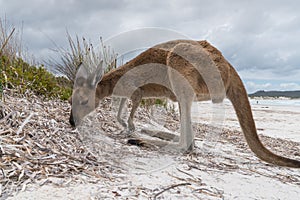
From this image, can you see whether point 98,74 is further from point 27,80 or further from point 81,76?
point 27,80

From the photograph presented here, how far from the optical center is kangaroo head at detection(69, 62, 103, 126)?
314 cm

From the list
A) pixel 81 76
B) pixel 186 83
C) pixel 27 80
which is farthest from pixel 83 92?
pixel 186 83

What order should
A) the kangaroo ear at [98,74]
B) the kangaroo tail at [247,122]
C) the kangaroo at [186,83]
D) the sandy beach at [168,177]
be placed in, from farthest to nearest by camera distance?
1. the kangaroo ear at [98,74]
2. the kangaroo at [186,83]
3. the kangaroo tail at [247,122]
4. the sandy beach at [168,177]

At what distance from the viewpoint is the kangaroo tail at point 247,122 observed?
2459 millimetres

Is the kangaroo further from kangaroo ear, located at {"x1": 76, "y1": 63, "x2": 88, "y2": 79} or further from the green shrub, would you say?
the green shrub

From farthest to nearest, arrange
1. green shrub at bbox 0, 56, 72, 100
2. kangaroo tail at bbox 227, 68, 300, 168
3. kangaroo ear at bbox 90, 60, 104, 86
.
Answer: green shrub at bbox 0, 56, 72, 100 → kangaroo ear at bbox 90, 60, 104, 86 → kangaroo tail at bbox 227, 68, 300, 168

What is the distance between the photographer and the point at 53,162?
5.97 ft

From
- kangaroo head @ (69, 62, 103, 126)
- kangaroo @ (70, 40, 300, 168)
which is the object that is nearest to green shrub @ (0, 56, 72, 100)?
kangaroo head @ (69, 62, 103, 126)

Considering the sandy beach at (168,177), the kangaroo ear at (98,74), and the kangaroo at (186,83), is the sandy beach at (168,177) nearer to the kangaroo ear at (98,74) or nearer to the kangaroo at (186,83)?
the kangaroo at (186,83)

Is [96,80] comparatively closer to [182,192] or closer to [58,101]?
[58,101]

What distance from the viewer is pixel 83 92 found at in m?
3.34

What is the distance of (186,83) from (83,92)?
1324 mm

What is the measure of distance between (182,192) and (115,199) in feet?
1.43

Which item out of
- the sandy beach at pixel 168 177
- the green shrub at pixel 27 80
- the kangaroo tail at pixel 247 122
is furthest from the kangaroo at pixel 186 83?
the green shrub at pixel 27 80
